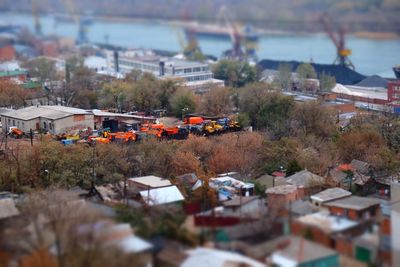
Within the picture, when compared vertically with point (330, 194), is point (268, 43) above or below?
above

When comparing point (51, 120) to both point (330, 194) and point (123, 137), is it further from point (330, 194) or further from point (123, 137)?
point (330, 194)

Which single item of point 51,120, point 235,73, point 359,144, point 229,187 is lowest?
point 229,187

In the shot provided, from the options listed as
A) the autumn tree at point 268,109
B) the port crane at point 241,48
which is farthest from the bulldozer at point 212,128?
the port crane at point 241,48

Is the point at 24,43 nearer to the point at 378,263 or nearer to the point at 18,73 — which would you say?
the point at 18,73

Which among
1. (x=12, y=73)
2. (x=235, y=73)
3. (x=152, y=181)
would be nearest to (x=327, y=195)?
(x=152, y=181)

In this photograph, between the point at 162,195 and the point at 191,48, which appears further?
the point at 191,48

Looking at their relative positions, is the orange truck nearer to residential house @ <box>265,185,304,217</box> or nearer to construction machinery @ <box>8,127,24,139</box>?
construction machinery @ <box>8,127,24,139</box>

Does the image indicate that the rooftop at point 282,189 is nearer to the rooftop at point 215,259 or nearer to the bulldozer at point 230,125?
the rooftop at point 215,259
